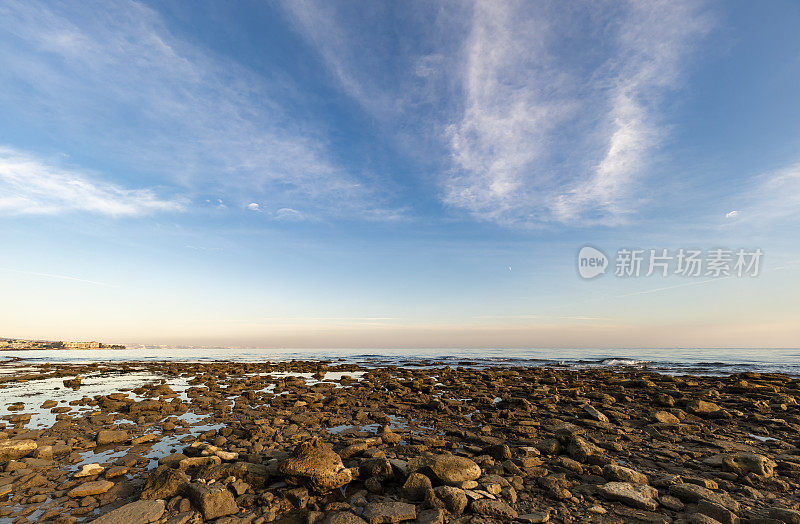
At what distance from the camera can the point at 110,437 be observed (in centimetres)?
969

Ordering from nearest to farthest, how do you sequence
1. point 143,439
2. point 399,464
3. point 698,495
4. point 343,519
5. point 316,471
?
point 343,519, point 698,495, point 316,471, point 399,464, point 143,439

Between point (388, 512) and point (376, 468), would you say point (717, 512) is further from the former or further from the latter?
point (376, 468)

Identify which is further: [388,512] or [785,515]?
[388,512]

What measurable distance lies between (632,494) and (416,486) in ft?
12.8

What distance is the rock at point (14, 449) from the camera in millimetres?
7996

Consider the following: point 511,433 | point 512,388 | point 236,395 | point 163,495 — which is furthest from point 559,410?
point 236,395

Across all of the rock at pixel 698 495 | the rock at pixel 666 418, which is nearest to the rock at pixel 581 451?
the rock at pixel 698 495

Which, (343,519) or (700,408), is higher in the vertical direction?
(343,519)

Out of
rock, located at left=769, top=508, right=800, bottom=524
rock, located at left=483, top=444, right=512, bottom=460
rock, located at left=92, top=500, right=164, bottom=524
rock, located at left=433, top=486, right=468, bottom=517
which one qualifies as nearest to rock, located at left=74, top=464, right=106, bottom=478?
rock, located at left=92, top=500, right=164, bottom=524

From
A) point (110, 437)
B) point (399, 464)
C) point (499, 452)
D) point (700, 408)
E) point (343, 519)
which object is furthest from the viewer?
point (700, 408)

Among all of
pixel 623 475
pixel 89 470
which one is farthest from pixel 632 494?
pixel 89 470

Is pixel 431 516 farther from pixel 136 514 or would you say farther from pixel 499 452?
pixel 136 514

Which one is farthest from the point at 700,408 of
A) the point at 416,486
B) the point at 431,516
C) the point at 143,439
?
the point at 143,439

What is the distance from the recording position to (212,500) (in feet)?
19.0
